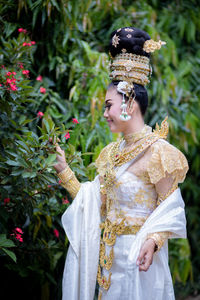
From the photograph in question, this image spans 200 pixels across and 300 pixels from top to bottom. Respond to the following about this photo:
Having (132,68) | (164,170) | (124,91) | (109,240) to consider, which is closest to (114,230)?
(109,240)

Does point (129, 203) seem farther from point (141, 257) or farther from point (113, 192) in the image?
point (141, 257)

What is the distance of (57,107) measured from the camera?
299 cm

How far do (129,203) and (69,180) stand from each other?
1.02 ft

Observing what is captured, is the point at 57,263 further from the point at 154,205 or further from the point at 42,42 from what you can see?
the point at 42,42

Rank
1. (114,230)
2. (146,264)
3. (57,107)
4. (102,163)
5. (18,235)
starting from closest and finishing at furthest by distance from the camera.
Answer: (146,264) → (114,230) → (102,163) → (18,235) → (57,107)

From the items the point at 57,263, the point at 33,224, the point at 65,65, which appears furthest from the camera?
the point at 65,65

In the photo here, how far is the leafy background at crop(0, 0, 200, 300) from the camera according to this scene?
207cm

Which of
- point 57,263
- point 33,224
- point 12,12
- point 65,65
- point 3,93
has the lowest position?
point 57,263

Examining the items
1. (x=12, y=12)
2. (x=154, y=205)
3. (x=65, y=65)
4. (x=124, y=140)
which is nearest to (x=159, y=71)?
(x=65, y=65)

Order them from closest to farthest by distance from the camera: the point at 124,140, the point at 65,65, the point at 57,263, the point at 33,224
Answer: the point at 124,140
the point at 33,224
the point at 57,263
the point at 65,65

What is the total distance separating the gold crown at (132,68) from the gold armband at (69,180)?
0.49 meters

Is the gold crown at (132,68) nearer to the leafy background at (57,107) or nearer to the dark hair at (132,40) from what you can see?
the dark hair at (132,40)

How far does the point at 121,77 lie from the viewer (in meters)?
1.83

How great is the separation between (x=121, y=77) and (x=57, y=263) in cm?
152
